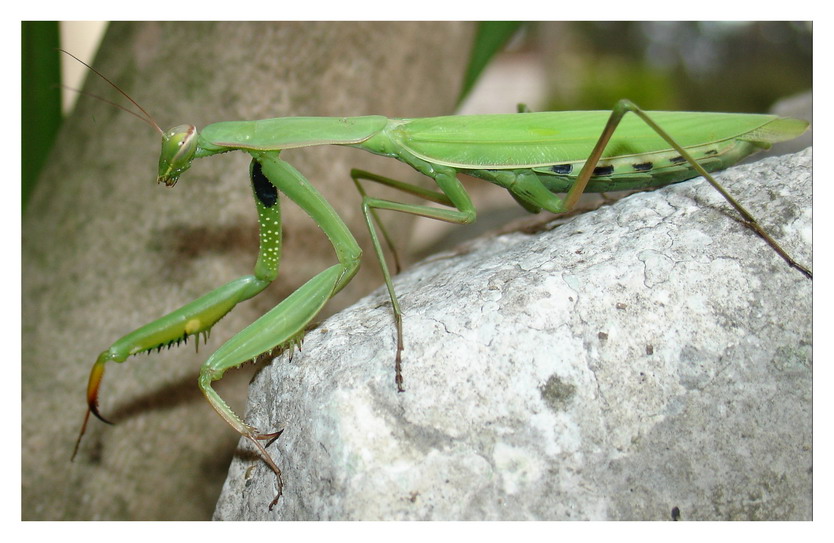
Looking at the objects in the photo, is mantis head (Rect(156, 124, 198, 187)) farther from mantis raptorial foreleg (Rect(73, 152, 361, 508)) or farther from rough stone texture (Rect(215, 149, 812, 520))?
rough stone texture (Rect(215, 149, 812, 520))

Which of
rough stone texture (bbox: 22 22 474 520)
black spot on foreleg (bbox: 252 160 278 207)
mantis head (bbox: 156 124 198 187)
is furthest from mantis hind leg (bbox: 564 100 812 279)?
rough stone texture (bbox: 22 22 474 520)

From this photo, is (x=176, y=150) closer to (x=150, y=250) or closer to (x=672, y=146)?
(x=150, y=250)

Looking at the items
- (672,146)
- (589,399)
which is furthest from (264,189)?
(672,146)

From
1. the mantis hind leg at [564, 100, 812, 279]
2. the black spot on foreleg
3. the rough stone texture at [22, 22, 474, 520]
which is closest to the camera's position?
the mantis hind leg at [564, 100, 812, 279]

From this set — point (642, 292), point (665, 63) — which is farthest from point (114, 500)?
point (665, 63)

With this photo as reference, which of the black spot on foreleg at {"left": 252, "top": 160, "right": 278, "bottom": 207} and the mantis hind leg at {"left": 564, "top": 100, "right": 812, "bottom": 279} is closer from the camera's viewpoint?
the mantis hind leg at {"left": 564, "top": 100, "right": 812, "bottom": 279}

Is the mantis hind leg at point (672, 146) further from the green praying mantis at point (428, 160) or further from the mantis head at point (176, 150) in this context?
the mantis head at point (176, 150)

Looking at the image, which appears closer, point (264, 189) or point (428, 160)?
point (264, 189)
